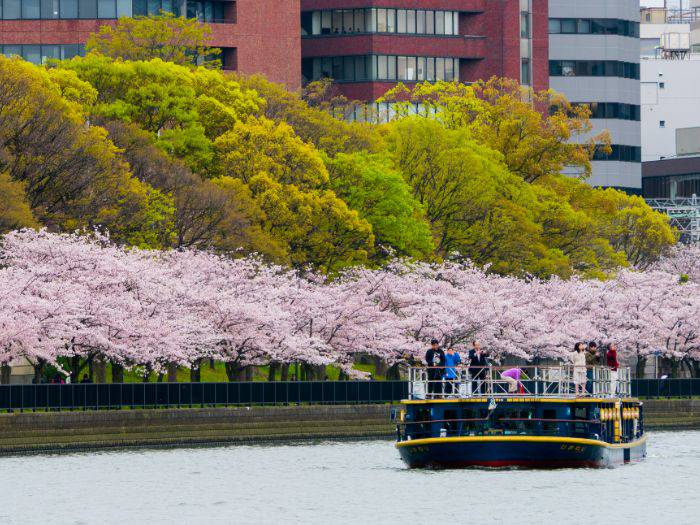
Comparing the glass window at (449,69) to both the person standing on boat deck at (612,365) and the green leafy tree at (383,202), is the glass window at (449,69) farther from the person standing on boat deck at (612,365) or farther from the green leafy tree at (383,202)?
the person standing on boat deck at (612,365)

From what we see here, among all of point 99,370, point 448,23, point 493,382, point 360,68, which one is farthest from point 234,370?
point 448,23

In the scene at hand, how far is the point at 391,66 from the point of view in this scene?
17338cm

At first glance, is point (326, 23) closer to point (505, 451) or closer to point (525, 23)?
point (525, 23)

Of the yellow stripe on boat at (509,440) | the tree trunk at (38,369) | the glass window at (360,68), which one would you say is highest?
the glass window at (360,68)

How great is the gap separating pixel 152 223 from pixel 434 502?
3718 centimetres

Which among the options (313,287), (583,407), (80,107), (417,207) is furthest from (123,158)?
(583,407)

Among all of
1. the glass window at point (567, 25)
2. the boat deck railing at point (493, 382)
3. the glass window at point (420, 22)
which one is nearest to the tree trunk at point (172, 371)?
the boat deck railing at point (493, 382)

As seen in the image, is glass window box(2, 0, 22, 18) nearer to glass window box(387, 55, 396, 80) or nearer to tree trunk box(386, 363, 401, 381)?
glass window box(387, 55, 396, 80)

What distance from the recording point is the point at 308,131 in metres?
111

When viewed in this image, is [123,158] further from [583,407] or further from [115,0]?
[115,0]

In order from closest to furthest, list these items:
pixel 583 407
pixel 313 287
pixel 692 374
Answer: pixel 583 407
pixel 313 287
pixel 692 374

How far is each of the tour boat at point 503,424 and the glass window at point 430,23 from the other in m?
110

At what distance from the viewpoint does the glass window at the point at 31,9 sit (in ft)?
478

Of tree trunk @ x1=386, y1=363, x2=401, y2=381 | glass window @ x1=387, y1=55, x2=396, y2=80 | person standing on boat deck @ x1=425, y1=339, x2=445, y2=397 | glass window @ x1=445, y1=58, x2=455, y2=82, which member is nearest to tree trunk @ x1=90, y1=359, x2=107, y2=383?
tree trunk @ x1=386, y1=363, x2=401, y2=381
